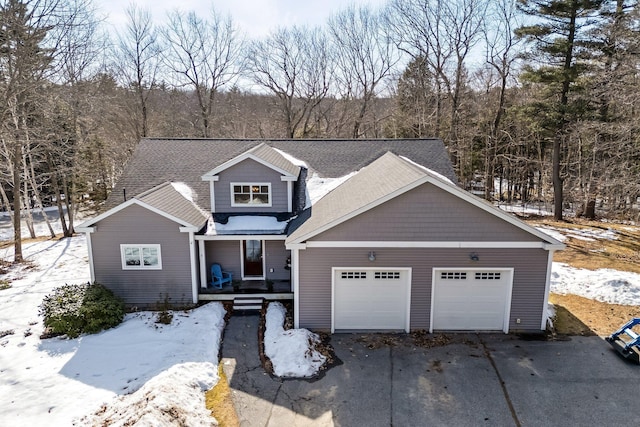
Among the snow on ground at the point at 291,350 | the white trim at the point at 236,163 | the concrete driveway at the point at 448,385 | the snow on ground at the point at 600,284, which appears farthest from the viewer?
the white trim at the point at 236,163

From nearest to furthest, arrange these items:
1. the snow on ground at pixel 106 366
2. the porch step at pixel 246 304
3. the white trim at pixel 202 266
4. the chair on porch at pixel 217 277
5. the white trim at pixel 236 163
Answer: the snow on ground at pixel 106 366 < the porch step at pixel 246 304 < the white trim at pixel 202 266 < the chair on porch at pixel 217 277 < the white trim at pixel 236 163

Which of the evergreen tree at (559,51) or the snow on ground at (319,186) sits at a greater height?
the evergreen tree at (559,51)

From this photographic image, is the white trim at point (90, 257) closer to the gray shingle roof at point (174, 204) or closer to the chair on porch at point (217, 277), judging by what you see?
the gray shingle roof at point (174, 204)

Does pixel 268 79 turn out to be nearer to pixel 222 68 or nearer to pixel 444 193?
pixel 222 68

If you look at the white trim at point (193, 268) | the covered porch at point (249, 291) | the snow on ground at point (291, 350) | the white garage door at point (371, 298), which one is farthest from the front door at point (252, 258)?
the white garage door at point (371, 298)

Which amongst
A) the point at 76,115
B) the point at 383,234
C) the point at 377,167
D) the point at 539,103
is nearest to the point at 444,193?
the point at 383,234

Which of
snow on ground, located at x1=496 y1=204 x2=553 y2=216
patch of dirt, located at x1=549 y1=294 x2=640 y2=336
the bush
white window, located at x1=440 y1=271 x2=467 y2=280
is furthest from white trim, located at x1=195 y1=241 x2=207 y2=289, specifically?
snow on ground, located at x1=496 y1=204 x2=553 y2=216

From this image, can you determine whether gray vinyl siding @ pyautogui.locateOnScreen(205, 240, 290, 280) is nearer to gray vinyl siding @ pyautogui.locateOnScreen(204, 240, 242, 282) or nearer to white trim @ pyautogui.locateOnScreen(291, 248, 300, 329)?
gray vinyl siding @ pyautogui.locateOnScreen(204, 240, 242, 282)
